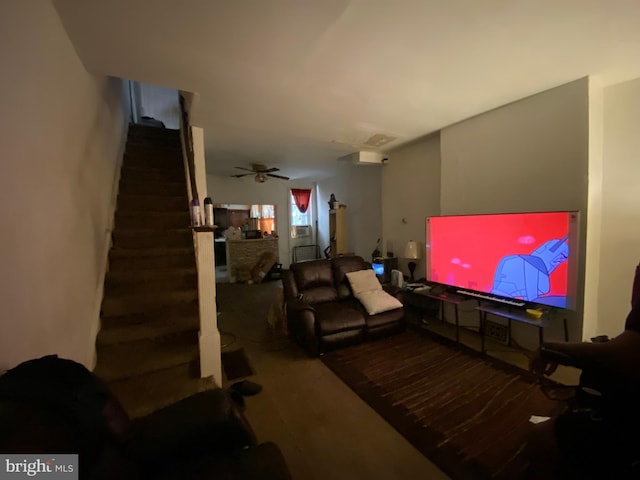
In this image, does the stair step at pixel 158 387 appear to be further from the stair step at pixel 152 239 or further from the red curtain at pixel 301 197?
the red curtain at pixel 301 197

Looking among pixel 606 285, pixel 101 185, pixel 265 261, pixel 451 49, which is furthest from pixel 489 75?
pixel 265 261

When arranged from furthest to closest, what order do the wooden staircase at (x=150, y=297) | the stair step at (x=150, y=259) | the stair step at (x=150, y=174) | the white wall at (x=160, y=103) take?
the white wall at (x=160, y=103) < the stair step at (x=150, y=174) < the stair step at (x=150, y=259) < the wooden staircase at (x=150, y=297)

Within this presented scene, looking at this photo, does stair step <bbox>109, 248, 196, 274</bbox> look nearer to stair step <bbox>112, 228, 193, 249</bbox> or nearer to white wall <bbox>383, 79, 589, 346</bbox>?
stair step <bbox>112, 228, 193, 249</bbox>

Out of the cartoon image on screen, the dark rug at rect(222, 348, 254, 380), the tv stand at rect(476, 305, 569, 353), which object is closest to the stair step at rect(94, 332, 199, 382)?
the dark rug at rect(222, 348, 254, 380)

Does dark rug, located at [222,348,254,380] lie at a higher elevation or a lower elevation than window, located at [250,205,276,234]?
lower

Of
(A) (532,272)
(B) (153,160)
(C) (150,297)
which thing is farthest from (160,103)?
(A) (532,272)

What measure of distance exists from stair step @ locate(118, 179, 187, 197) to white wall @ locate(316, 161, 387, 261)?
10.6ft

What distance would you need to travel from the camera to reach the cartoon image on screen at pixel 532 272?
2291mm

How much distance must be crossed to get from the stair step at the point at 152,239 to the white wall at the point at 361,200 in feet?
11.5

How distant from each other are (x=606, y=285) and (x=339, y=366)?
8.44ft

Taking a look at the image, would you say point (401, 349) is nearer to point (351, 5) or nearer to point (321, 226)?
point (351, 5)

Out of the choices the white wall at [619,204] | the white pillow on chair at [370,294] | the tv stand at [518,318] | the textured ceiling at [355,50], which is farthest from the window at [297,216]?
the white wall at [619,204]

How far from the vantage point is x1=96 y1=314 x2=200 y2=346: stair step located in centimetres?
227

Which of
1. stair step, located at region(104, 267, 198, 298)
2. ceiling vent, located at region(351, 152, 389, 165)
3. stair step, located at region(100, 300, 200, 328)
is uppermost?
ceiling vent, located at region(351, 152, 389, 165)
